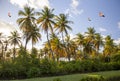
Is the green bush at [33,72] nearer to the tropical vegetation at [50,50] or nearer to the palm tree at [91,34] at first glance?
the tropical vegetation at [50,50]

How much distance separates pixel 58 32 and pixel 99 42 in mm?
16523

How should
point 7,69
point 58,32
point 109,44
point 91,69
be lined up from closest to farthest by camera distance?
point 7,69, point 91,69, point 58,32, point 109,44

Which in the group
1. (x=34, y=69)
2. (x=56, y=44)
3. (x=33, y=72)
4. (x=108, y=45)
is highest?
(x=108, y=45)

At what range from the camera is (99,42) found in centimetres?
5916

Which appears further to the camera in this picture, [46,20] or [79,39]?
[79,39]

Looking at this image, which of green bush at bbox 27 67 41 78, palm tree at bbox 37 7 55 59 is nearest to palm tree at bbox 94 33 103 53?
palm tree at bbox 37 7 55 59

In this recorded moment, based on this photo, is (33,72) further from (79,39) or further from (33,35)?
(79,39)

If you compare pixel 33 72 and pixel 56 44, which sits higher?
pixel 56 44

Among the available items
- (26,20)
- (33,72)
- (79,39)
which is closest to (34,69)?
(33,72)

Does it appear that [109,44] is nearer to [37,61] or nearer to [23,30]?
[23,30]

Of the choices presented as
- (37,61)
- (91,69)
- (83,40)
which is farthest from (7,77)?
(83,40)

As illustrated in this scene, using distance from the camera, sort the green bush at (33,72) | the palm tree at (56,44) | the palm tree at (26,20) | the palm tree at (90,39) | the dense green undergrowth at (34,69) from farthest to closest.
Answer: the palm tree at (90,39)
the palm tree at (56,44)
the palm tree at (26,20)
the green bush at (33,72)
the dense green undergrowth at (34,69)

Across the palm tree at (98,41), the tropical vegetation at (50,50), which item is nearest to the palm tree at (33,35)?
the tropical vegetation at (50,50)

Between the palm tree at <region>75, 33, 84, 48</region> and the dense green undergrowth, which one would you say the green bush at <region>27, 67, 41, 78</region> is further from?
the palm tree at <region>75, 33, 84, 48</region>
